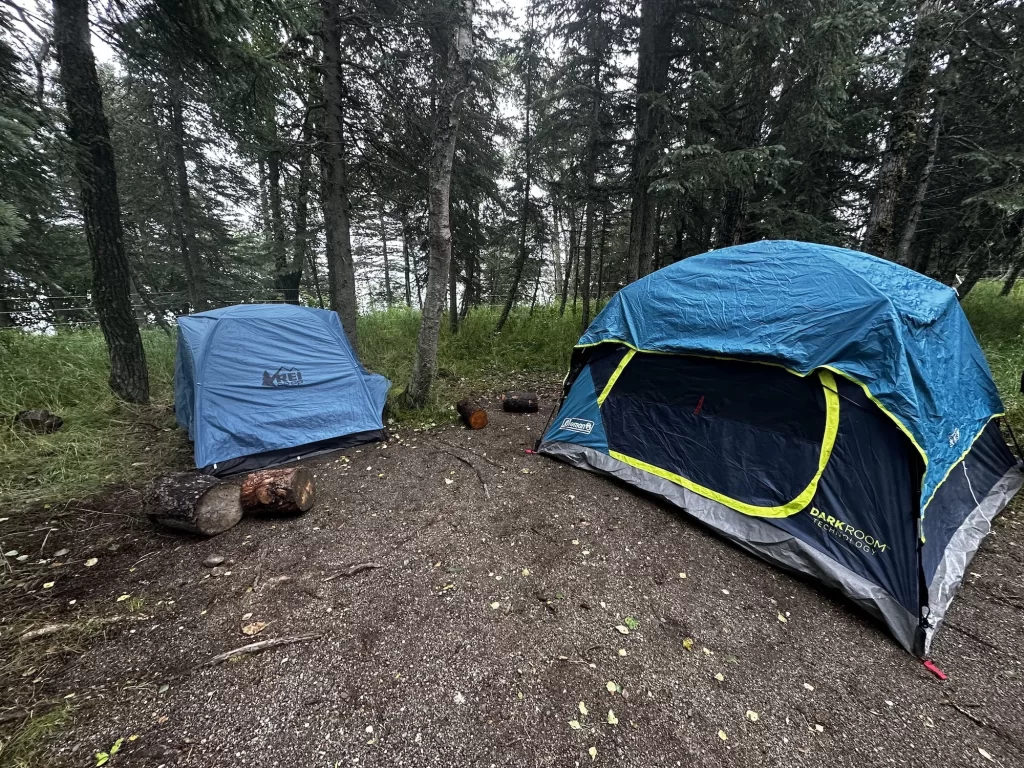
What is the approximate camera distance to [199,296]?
10.0 meters

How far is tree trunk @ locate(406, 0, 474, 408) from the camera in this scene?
14.7 ft

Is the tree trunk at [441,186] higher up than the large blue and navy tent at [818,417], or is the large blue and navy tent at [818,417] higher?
the tree trunk at [441,186]

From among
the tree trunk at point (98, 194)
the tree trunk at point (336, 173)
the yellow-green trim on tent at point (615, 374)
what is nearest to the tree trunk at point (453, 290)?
the tree trunk at point (336, 173)

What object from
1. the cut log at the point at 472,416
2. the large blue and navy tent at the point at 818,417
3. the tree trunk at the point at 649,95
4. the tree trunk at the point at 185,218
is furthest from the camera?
the tree trunk at the point at 185,218

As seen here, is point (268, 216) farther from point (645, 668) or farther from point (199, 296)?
point (645, 668)

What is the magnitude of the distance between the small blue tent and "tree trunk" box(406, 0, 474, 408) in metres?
0.83

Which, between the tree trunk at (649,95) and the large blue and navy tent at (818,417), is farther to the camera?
the tree trunk at (649,95)

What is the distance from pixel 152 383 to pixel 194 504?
4.41m

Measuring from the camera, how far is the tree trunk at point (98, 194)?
4262mm

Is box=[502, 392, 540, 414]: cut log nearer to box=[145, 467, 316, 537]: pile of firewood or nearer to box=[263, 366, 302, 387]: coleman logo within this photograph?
box=[263, 366, 302, 387]: coleman logo

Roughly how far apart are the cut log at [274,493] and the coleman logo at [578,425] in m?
2.62

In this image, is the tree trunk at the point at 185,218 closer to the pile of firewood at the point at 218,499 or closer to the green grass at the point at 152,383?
the green grass at the point at 152,383

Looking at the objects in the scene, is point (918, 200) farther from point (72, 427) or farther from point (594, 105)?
point (72, 427)

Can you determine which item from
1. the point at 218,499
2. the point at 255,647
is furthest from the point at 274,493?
the point at 255,647
